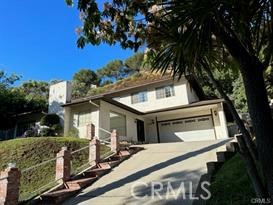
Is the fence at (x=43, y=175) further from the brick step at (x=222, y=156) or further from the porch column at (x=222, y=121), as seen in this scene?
the porch column at (x=222, y=121)

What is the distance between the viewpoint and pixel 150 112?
2161 cm

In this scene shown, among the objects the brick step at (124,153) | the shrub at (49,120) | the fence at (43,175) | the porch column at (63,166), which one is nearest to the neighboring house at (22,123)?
the shrub at (49,120)

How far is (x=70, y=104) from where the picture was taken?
61.9 ft

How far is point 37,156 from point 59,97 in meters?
9.48

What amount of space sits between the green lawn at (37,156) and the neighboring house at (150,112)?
4398 millimetres

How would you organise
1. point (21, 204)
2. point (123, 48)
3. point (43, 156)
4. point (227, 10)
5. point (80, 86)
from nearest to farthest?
point (227, 10) < point (123, 48) < point (21, 204) < point (43, 156) < point (80, 86)

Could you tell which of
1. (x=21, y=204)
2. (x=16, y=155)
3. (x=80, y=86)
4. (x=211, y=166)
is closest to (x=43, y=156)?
(x=16, y=155)

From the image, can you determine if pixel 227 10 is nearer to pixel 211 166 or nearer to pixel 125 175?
pixel 211 166

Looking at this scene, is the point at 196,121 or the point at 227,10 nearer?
the point at 227,10

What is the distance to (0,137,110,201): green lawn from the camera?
10.5 meters

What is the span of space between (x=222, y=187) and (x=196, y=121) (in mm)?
15908

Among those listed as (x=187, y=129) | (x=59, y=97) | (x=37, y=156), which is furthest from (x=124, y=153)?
(x=59, y=97)

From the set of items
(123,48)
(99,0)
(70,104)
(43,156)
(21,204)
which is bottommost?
(21,204)

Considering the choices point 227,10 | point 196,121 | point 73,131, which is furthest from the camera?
point 196,121
